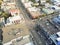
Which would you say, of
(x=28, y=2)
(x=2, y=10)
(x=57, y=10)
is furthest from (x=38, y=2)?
(x=2, y=10)

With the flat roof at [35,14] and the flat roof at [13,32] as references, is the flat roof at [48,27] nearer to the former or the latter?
the flat roof at [35,14]

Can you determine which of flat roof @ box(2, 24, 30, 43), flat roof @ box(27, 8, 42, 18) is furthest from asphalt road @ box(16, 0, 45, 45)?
flat roof @ box(2, 24, 30, 43)

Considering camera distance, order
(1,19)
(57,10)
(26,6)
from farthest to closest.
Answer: (26,6)
(57,10)
(1,19)

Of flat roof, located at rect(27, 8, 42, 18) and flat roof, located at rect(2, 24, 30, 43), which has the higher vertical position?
flat roof, located at rect(27, 8, 42, 18)

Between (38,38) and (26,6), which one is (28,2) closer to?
(26,6)

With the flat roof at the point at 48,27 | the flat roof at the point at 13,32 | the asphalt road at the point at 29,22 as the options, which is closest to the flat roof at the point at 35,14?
the asphalt road at the point at 29,22

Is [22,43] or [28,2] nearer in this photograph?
[22,43]

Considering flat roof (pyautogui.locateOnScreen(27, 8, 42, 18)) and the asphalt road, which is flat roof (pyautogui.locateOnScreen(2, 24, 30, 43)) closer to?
the asphalt road

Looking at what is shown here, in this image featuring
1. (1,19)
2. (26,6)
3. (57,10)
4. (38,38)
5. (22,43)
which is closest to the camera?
(22,43)

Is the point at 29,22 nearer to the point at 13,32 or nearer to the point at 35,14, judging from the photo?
the point at 35,14
